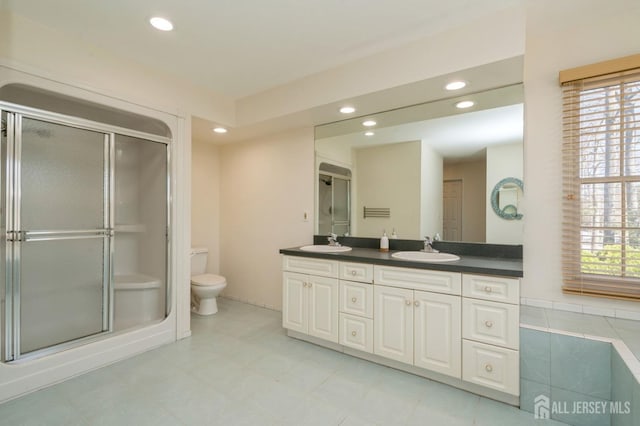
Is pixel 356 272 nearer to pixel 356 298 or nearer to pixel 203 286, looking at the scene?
pixel 356 298

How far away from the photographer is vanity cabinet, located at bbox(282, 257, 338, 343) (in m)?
2.53

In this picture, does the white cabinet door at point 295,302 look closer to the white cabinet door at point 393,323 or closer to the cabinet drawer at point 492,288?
the white cabinet door at point 393,323

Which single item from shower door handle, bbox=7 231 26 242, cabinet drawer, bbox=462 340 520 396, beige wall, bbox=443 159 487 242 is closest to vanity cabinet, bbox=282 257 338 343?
cabinet drawer, bbox=462 340 520 396

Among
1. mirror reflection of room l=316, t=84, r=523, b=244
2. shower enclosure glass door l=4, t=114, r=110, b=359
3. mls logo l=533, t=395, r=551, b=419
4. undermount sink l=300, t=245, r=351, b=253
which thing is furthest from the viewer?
Answer: undermount sink l=300, t=245, r=351, b=253

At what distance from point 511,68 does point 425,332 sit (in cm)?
189

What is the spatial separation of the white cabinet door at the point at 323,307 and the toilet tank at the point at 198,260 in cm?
172

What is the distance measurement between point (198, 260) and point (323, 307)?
1.94m

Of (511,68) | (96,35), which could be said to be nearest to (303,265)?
(511,68)

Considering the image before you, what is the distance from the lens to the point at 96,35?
2154 mm

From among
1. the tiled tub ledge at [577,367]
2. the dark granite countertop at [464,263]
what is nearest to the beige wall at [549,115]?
the dark granite countertop at [464,263]

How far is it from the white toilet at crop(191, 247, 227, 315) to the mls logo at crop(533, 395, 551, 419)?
2963 mm

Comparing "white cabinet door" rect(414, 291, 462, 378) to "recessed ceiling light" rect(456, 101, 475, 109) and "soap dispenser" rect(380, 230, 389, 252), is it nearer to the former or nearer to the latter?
"soap dispenser" rect(380, 230, 389, 252)

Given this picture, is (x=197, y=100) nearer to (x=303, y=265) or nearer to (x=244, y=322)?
(x=303, y=265)

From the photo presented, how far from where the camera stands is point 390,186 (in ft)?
9.37
